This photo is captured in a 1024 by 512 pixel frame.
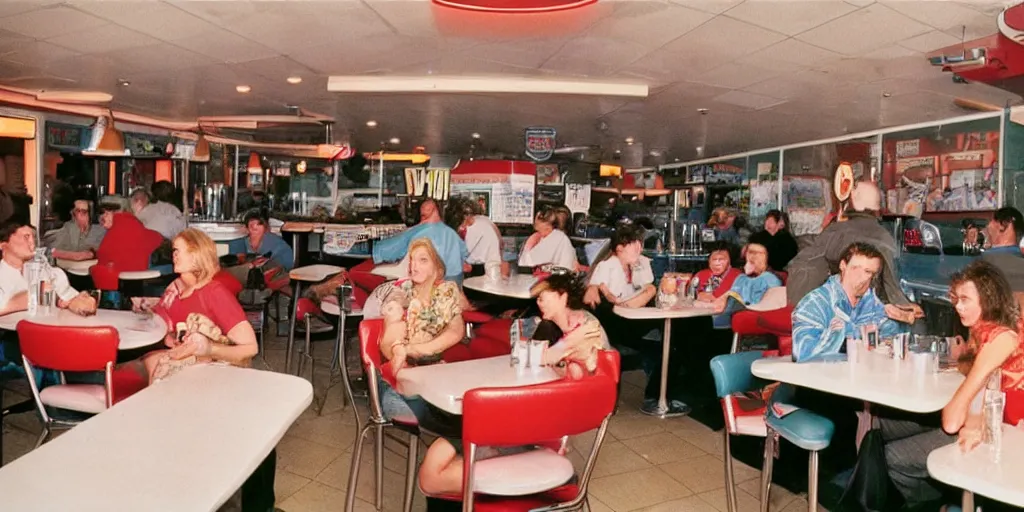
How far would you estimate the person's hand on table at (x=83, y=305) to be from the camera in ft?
12.4

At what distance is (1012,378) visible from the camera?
2.48 meters

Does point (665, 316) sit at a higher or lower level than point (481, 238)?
lower

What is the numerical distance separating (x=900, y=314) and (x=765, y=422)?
1.44 metres

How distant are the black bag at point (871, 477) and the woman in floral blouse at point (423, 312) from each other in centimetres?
186

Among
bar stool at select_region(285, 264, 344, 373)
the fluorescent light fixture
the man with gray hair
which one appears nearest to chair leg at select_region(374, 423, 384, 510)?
bar stool at select_region(285, 264, 344, 373)

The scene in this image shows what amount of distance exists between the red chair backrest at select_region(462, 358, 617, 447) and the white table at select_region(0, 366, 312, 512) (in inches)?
21.4

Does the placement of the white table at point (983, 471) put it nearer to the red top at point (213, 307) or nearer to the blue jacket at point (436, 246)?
the red top at point (213, 307)

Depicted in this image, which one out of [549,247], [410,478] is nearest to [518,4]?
[410,478]

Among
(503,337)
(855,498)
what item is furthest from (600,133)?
(855,498)

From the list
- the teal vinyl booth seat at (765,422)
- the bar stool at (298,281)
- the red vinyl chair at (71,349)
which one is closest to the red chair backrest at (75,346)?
the red vinyl chair at (71,349)

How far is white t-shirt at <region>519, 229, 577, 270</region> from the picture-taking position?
22.5ft

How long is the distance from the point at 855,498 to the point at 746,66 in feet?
13.4

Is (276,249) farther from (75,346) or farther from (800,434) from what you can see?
(800,434)

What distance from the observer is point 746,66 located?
19.4ft
